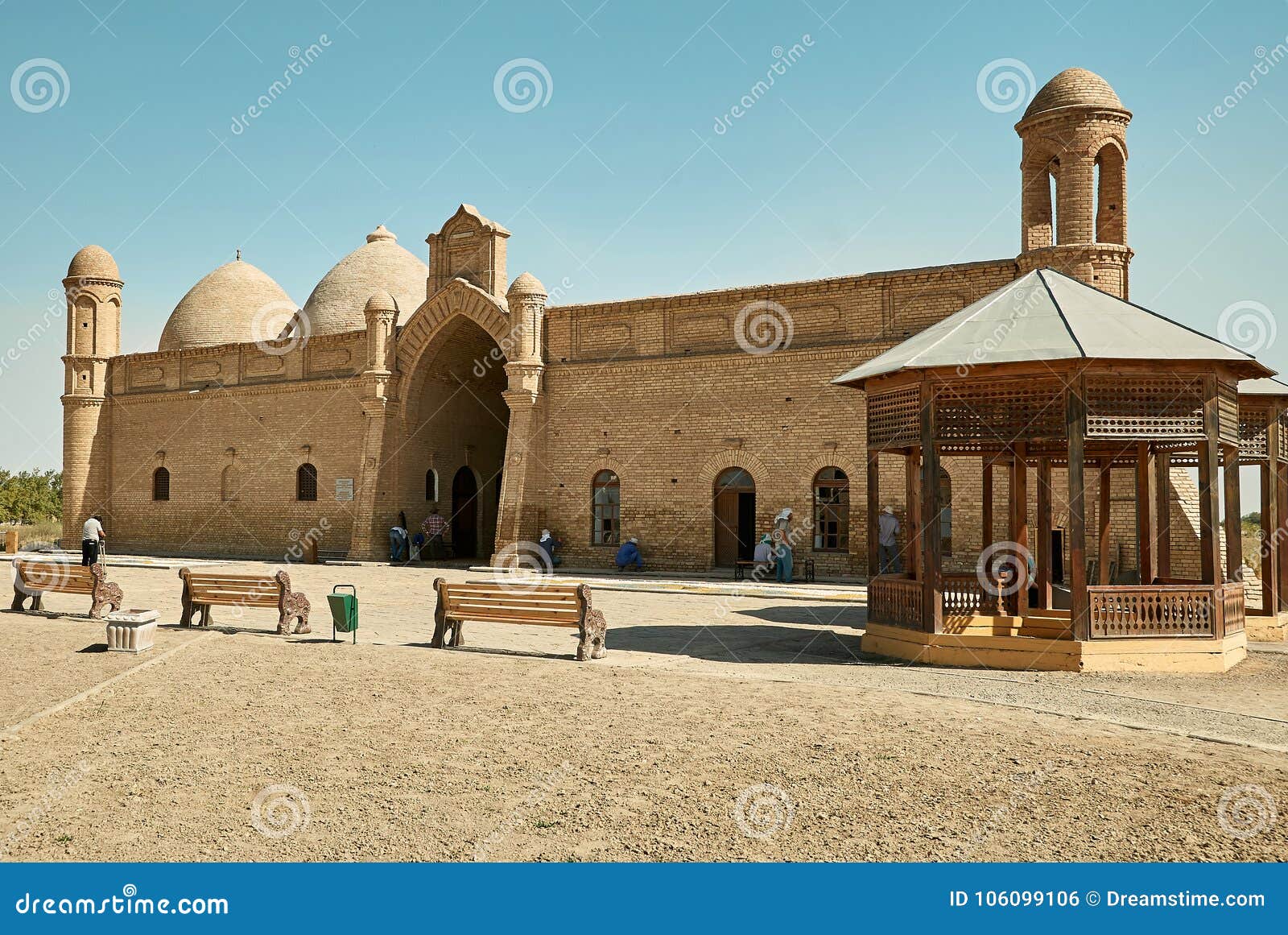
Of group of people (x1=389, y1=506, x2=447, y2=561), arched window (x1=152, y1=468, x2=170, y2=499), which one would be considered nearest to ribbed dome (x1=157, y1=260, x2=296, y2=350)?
arched window (x1=152, y1=468, x2=170, y2=499)

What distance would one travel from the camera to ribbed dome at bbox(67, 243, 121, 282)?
107 feet

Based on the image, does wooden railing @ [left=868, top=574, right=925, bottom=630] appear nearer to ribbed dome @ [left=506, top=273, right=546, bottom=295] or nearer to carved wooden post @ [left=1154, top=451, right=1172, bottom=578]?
carved wooden post @ [left=1154, top=451, right=1172, bottom=578]

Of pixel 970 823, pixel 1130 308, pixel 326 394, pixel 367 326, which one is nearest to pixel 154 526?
pixel 326 394

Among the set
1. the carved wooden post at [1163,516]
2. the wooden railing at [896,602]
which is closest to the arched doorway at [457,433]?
the wooden railing at [896,602]

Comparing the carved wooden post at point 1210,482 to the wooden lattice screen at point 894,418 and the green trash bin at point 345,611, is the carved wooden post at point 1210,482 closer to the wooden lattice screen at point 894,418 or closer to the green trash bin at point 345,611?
the wooden lattice screen at point 894,418

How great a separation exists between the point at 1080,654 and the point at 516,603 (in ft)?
19.3

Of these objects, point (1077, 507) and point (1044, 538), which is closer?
point (1077, 507)

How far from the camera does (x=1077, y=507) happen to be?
960cm

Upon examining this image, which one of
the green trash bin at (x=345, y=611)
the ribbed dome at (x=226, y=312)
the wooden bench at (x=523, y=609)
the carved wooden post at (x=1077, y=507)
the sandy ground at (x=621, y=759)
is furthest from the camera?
the ribbed dome at (x=226, y=312)

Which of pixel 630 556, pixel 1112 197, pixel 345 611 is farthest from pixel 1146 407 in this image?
pixel 630 556

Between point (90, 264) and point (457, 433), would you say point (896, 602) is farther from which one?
point (90, 264)

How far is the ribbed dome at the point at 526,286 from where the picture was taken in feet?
80.5

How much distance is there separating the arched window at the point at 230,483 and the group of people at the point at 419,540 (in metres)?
6.49

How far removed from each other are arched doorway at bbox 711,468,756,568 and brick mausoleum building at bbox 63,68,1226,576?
0.07 m
